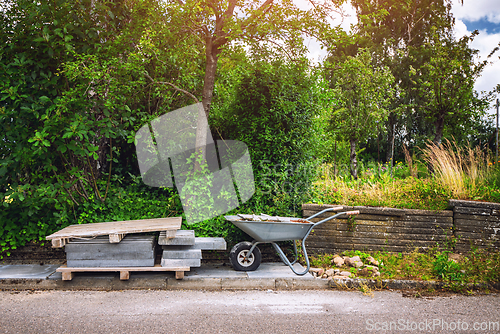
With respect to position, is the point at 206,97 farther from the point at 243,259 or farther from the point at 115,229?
the point at 243,259

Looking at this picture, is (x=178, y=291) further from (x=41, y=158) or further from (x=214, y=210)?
(x=41, y=158)

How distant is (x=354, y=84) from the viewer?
10211 mm

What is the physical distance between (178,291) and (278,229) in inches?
55.4

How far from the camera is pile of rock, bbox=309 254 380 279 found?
166 inches

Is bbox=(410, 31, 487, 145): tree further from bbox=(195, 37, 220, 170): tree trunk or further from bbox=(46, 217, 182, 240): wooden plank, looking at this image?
bbox=(46, 217, 182, 240): wooden plank

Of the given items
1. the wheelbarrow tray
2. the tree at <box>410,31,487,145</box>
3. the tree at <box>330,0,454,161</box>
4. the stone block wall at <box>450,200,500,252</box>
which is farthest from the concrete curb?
the tree at <box>330,0,454,161</box>

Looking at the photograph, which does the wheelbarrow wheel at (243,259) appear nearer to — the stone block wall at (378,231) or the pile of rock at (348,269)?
the pile of rock at (348,269)

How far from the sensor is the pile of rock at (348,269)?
13.8 feet

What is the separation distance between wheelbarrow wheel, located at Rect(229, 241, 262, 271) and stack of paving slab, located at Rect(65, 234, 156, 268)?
1050 mm

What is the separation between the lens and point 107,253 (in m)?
3.86

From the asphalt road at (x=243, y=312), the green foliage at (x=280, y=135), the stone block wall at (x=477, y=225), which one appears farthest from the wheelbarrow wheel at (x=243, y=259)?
the stone block wall at (x=477, y=225)

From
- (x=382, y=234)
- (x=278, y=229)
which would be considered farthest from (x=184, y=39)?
(x=382, y=234)

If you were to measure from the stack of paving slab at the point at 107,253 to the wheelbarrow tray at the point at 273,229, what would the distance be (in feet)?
3.68

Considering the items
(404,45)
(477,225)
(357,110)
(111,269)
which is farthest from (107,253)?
(404,45)
